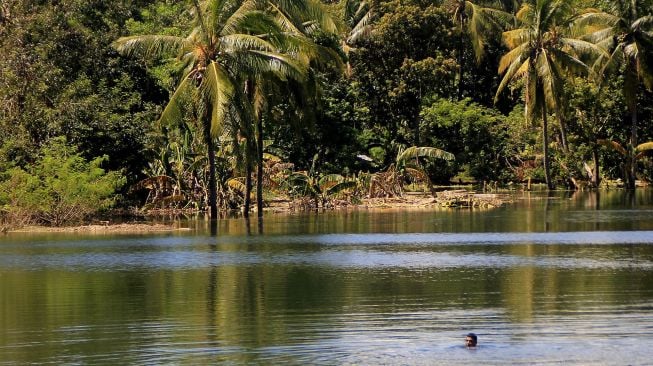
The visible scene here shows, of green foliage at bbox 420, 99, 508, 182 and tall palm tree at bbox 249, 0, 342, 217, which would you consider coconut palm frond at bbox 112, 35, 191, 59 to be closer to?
tall palm tree at bbox 249, 0, 342, 217

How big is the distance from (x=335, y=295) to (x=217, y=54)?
17.8 metres

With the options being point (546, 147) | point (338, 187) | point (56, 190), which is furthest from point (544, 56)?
point (56, 190)

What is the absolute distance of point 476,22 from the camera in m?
58.4

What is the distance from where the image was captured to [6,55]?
4062cm

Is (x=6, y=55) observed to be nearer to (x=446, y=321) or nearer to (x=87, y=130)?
(x=87, y=130)

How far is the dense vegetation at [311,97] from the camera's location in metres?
36.8

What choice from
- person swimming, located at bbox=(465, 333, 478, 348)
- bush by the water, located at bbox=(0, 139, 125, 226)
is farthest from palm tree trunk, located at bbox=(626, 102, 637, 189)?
person swimming, located at bbox=(465, 333, 478, 348)

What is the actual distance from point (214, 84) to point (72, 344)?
1984 centimetres

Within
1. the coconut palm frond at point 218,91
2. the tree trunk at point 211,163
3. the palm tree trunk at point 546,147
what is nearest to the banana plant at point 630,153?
the palm tree trunk at point 546,147

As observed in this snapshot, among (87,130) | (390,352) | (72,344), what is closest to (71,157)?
(87,130)

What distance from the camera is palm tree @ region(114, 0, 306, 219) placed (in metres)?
35.4

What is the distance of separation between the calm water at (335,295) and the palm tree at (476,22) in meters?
24.9

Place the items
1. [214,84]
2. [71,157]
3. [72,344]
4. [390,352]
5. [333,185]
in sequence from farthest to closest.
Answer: [333,185]
[71,157]
[214,84]
[72,344]
[390,352]

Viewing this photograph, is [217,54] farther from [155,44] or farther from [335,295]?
[335,295]
